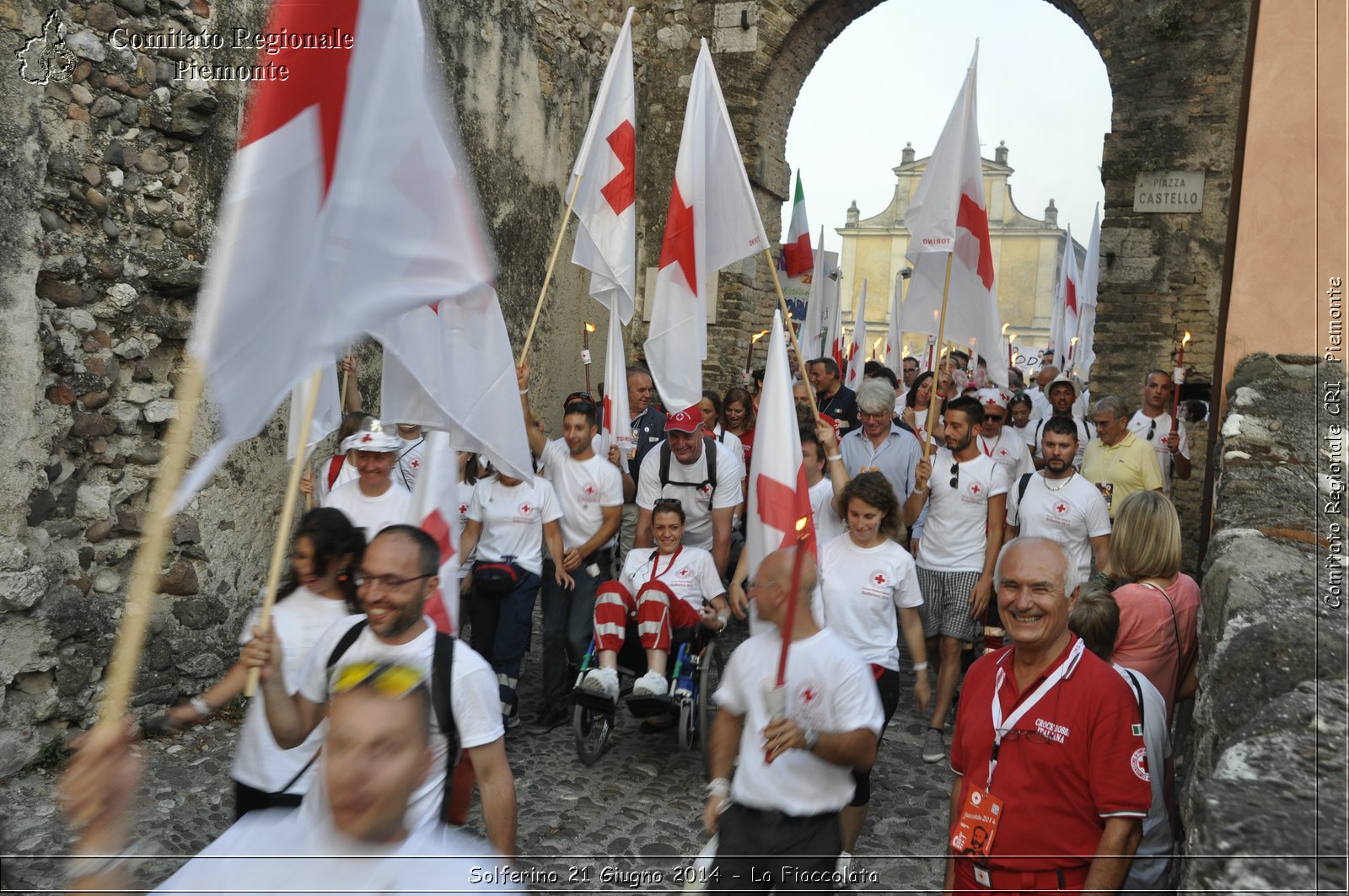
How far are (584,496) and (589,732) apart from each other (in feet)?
4.34

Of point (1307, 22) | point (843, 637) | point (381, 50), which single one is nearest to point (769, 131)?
point (1307, 22)

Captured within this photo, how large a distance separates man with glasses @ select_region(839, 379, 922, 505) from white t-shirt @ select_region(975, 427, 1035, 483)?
0.76m

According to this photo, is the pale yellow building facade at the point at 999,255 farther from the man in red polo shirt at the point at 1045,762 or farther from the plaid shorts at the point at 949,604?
the man in red polo shirt at the point at 1045,762

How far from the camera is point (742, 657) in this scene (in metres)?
3.46

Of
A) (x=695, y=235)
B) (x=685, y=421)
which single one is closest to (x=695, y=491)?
(x=685, y=421)

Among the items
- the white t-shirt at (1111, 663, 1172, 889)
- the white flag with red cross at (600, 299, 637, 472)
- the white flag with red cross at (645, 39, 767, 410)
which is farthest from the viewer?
the white flag with red cross at (600, 299, 637, 472)

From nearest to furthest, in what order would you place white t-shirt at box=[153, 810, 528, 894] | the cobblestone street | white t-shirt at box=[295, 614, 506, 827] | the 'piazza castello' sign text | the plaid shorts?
1. white t-shirt at box=[153, 810, 528, 894]
2. white t-shirt at box=[295, 614, 506, 827]
3. the cobblestone street
4. the plaid shorts
5. the 'piazza castello' sign text

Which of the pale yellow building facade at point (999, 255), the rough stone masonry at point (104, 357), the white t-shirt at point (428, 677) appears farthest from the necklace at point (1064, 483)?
the pale yellow building facade at point (999, 255)

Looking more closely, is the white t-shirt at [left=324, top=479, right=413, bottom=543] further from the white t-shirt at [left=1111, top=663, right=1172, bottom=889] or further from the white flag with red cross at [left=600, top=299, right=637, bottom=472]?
the white t-shirt at [left=1111, top=663, right=1172, bottom=889]

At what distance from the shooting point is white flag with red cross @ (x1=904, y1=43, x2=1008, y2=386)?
6727mm

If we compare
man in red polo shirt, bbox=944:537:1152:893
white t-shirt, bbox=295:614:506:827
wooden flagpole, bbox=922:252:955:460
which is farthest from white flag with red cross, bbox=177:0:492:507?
wooden flagpole, bbox=922:252:955:460

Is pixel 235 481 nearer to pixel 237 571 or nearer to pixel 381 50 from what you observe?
pixel 237 571

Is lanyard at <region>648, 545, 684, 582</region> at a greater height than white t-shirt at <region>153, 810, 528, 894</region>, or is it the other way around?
lanyard at <region>648, 545, 684, 582</region>

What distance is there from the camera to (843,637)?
4.84 m
